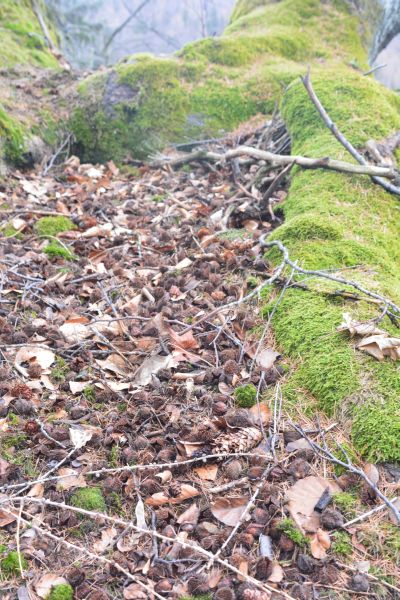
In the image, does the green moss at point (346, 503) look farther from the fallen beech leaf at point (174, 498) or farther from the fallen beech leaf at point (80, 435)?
the fallen beech leaf at point (80, 435)

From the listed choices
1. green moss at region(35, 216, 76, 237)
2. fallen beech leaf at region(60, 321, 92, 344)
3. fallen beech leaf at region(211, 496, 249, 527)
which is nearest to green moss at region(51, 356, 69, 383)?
fallen beech leaf at region(60, 321, 92, 344)

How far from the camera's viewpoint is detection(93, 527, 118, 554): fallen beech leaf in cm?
215

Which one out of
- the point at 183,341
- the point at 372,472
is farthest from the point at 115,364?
the point at 372,472

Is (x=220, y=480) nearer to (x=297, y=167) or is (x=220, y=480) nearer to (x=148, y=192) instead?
(x=297, y=167)

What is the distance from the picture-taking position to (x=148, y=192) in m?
5.95

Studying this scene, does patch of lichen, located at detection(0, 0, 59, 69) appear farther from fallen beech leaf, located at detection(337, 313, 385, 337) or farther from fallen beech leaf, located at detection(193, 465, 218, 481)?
fallen beech leaf, located at detection(193, 465, 218, 481)

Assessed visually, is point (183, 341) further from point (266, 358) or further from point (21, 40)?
point (21, 40)

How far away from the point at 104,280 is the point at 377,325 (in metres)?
2.19

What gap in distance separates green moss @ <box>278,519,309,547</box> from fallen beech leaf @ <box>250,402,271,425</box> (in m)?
0.58

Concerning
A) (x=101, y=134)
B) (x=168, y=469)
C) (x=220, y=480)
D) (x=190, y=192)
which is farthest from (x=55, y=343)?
(x=101, y=134)

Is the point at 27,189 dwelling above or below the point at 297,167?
below

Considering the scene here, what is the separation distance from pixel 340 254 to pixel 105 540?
2.56 metres

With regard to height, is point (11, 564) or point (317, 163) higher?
point (317, 163)

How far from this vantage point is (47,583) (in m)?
1.99
